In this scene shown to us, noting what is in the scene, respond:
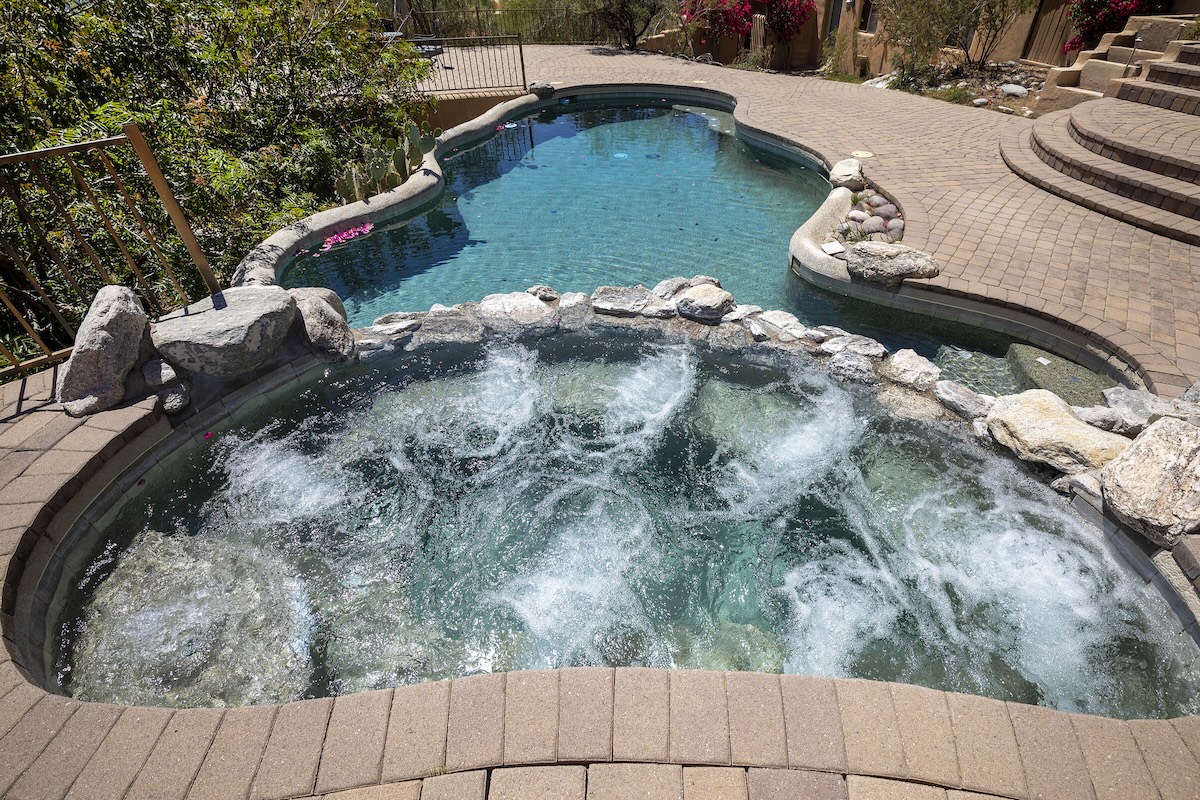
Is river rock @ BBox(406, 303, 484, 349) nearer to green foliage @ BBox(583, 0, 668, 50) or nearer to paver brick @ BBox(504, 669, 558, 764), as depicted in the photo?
paver brick @ BBox(504, 669, 558, 764)

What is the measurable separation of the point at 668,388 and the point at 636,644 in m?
2.34

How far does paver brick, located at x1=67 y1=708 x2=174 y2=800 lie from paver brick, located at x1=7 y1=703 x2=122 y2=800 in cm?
3

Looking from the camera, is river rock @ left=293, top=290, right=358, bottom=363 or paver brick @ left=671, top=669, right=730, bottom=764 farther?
river rock @ left=293, top=290, right=358, bottom=363

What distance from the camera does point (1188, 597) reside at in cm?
307

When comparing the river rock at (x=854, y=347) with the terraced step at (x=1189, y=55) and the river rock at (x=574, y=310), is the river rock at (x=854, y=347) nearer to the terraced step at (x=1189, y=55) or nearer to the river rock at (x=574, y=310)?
the river rock at (x=574, y=310)

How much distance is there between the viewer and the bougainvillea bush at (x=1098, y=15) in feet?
31.2

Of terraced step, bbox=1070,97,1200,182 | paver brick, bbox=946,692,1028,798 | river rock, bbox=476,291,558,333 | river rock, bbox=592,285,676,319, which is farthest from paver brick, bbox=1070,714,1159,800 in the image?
terraced step, bbox=1070,97,1200,182

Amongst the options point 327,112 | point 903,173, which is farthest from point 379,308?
point 903,173

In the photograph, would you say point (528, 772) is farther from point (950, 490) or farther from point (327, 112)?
point (327, 112)

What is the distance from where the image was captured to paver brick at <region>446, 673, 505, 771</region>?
221 centimetres

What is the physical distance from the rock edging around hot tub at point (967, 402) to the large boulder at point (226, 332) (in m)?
0.82

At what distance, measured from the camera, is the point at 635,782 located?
2.14 meters

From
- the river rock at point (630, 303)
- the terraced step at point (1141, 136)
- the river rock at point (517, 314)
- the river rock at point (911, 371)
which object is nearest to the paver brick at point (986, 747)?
the river rock at point (911, 371)

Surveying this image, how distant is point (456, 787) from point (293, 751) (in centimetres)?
68
